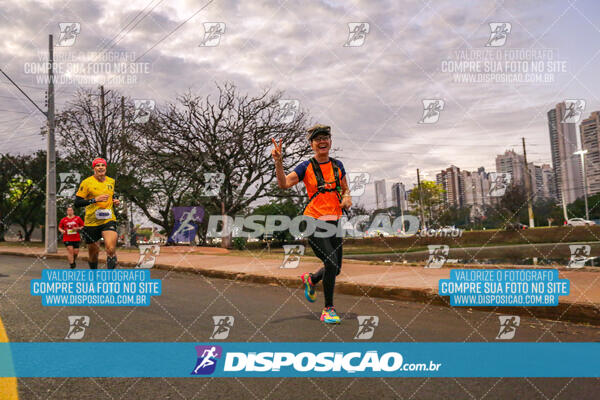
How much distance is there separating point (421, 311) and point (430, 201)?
49674 mm

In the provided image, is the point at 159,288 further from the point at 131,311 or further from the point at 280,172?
the point at 280,172

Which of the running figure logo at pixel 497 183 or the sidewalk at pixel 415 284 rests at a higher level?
the running figure logo at pixel 497 183

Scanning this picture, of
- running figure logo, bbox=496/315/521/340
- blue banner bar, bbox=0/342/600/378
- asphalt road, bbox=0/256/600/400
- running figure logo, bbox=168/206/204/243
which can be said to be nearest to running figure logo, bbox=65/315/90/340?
asphalt road, bbox=0/256/600/400

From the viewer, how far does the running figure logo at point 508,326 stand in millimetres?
4234

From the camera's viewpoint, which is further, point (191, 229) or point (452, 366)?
point (191, 229)

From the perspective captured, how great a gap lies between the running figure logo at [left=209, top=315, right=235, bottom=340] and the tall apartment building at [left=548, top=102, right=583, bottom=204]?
40.5 meters

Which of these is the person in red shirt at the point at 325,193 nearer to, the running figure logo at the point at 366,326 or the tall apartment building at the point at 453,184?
the running figure logo at the point at 366,326

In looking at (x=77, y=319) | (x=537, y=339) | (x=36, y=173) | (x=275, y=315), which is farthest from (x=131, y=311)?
(x=36, y=173)

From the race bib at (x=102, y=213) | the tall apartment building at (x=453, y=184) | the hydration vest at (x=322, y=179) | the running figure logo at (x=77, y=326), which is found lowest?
the running figure logo at (x=77, y=326)

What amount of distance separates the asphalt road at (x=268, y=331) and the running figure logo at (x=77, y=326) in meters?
0.07

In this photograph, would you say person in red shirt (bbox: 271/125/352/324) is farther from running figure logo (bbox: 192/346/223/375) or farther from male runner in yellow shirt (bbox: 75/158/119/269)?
male runner in yellow shirt (bbox: 75/158/119/269)

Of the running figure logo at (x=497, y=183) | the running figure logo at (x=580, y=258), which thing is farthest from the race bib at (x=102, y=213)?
the running figure logo at (x=497, y=183)

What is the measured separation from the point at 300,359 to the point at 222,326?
1.45m

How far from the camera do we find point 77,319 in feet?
16.4
